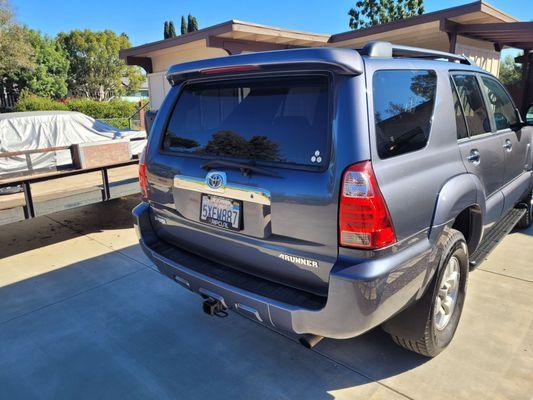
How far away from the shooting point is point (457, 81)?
117 inches

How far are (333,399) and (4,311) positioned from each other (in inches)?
116

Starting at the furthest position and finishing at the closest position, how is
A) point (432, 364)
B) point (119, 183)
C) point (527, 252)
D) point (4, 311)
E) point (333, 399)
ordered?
point (119, 183) < point (527, 252) < point (4, 311) < point (432, 364) < point (333, 399)

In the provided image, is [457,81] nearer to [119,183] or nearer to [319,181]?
[319,181]

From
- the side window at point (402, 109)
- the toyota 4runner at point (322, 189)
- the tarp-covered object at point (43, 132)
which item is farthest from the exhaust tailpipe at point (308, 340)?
the tarp-covered object at point (43, 132)

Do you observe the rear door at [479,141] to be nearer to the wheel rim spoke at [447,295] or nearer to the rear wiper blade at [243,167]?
the wheel rim spoke at [447,295]

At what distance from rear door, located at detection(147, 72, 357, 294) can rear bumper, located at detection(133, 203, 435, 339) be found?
15 centimetres

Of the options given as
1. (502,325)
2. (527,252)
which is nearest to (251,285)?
(502,325)

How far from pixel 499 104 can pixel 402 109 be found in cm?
206

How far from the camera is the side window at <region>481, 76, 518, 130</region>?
11.7 feet

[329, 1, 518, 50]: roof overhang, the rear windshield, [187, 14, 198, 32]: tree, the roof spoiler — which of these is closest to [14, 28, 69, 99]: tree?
[187, 14, 198, 32]: tree

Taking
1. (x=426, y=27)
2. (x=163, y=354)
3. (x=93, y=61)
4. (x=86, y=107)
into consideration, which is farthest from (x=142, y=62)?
(x=93, y=61)

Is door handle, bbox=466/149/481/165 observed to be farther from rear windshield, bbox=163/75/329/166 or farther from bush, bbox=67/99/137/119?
bush, bbox=67/99/137/119

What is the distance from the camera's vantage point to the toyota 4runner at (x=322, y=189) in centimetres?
201

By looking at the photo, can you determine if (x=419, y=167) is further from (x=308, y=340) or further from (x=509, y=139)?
(x=509, y=139)
